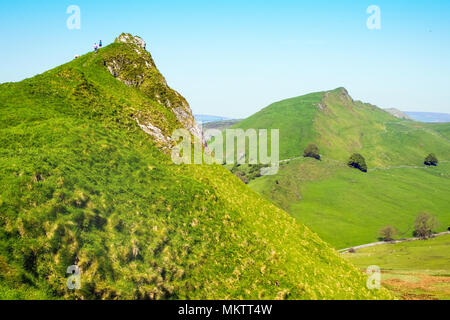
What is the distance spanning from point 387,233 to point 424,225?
1969cm

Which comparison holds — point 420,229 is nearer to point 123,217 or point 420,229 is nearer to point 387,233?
point 387,233

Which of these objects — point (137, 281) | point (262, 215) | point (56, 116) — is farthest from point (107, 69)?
point (137, 281)

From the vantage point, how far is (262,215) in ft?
116

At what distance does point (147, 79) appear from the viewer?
47344 millimetres

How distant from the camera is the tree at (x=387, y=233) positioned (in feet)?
477

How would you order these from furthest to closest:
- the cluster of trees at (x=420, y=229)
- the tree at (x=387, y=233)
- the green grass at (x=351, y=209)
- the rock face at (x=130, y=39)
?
the green grass at (x=351, y=209) < the cluster of trees at (x=420, y=229) < the tree at (x=387, y=233) < the rock face at (x=130, y=39)

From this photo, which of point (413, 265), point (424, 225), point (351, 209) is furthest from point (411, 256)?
point (351, 209)

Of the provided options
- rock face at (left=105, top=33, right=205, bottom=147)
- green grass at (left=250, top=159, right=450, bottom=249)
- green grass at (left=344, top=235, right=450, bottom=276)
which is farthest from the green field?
rock face at (left=105, top=33, right=205, bottom=147)

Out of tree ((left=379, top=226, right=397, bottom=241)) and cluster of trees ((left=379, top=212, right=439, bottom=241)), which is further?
cluster of trees ((left=379, top=212, right=439, bottom=241))

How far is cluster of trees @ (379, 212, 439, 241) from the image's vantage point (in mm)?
145875

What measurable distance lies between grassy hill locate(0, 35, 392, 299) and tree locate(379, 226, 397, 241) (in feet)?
421

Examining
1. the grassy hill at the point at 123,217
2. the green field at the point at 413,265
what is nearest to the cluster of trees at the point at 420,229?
the green field at the point at 413,265

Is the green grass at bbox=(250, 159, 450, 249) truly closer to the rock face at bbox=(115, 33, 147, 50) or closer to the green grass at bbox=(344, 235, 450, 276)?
the green grass at bbox=(344, 235, 450, 276)

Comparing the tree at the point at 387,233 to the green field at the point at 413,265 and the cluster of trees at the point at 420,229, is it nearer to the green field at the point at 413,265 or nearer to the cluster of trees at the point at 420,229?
the cluster of trees at the point at 420,229
